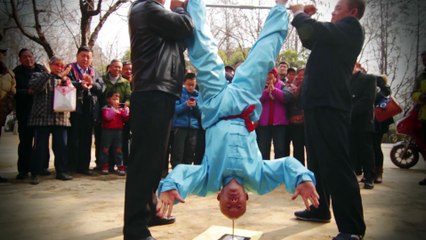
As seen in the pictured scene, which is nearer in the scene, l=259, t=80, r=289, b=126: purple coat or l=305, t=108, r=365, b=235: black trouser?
l=305, t=108, r=365, b=235: black trouser

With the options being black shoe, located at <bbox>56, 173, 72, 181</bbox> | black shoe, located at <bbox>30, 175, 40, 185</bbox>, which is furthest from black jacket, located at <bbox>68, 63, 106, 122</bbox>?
black shoe, located at <bbox>30, 175, 40, 185</bbox>

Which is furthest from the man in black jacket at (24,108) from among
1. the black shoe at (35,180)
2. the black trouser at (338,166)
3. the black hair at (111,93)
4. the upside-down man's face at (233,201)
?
the black trouser at (338,166)

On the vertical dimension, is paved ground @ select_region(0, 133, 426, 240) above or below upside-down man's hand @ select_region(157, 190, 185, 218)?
below

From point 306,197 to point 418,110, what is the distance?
4.76 m

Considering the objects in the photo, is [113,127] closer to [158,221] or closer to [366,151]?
[158,221]

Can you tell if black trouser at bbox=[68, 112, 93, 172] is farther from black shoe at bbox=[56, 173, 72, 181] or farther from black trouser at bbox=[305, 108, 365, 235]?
black trouser at bbox=[305, 108, 365, 235]

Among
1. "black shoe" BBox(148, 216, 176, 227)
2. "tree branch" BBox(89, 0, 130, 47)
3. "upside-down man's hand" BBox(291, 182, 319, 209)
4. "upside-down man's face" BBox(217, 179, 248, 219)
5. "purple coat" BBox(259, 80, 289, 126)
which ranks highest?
"tree branch" BBox(89, 0, 130, 47)

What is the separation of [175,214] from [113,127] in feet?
8.66

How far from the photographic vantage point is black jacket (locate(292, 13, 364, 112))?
9.43 ft

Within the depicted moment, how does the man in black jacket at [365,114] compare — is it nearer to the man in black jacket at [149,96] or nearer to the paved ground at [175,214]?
the paved ground at [175,214]

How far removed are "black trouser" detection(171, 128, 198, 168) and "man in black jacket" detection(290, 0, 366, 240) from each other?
2.69 meters

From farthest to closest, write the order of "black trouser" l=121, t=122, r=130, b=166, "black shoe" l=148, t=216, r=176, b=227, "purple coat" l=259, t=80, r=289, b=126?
"black trouser" l=121, t=122, r=130, b=166 < "purple coat" l=259, t=80, r=289, b=126 < "black shoe" l=148, t=216, r=176, b=227

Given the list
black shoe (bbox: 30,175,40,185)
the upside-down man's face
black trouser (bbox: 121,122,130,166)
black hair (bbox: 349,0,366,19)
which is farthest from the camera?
black trouser (bbox: 121,122,130,166)

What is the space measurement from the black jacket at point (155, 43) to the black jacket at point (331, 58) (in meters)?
1.01
